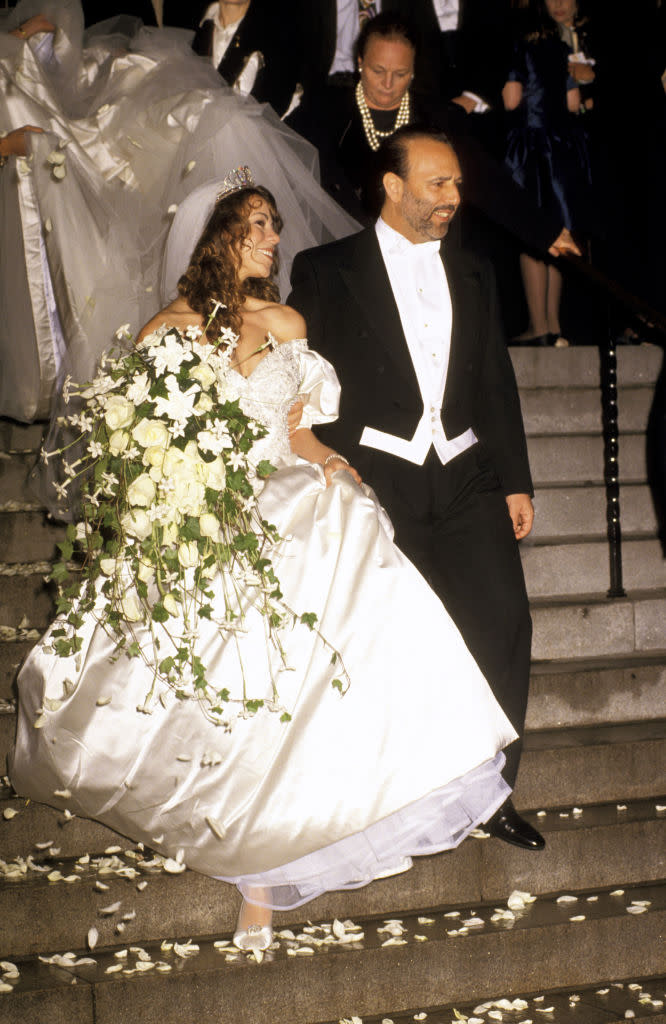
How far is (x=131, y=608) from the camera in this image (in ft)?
9.57

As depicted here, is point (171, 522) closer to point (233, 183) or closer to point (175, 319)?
point (175, 319)

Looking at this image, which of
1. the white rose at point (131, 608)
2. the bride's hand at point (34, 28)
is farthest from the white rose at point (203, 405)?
the bride's hand at point (34, 28)

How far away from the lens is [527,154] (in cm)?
597

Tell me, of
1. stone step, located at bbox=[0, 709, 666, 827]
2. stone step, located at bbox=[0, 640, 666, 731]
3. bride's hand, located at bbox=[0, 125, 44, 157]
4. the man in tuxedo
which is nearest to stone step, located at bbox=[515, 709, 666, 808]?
stone step, located at bbox=[0, 709, 666, 827]

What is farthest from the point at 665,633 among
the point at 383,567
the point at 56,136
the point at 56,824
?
the point at 56,136

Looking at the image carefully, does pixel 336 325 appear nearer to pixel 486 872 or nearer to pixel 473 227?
pixel 486 872

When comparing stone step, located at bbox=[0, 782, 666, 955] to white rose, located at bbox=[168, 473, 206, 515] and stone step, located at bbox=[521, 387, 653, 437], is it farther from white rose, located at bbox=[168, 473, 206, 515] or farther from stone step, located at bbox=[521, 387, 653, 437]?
stone step, located at bbox=[521, 387, 653, 437]

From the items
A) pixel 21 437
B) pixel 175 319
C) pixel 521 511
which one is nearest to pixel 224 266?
pixel 175 319

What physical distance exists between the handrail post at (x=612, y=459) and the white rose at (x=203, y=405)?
2069mm

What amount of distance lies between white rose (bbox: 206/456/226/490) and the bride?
0.28m

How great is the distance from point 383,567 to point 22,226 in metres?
2.71

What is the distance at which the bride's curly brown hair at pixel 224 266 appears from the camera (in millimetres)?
3504

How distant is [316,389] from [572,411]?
2187mm

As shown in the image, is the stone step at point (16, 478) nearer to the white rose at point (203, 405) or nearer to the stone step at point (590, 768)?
the white rose at point (203, 405)
